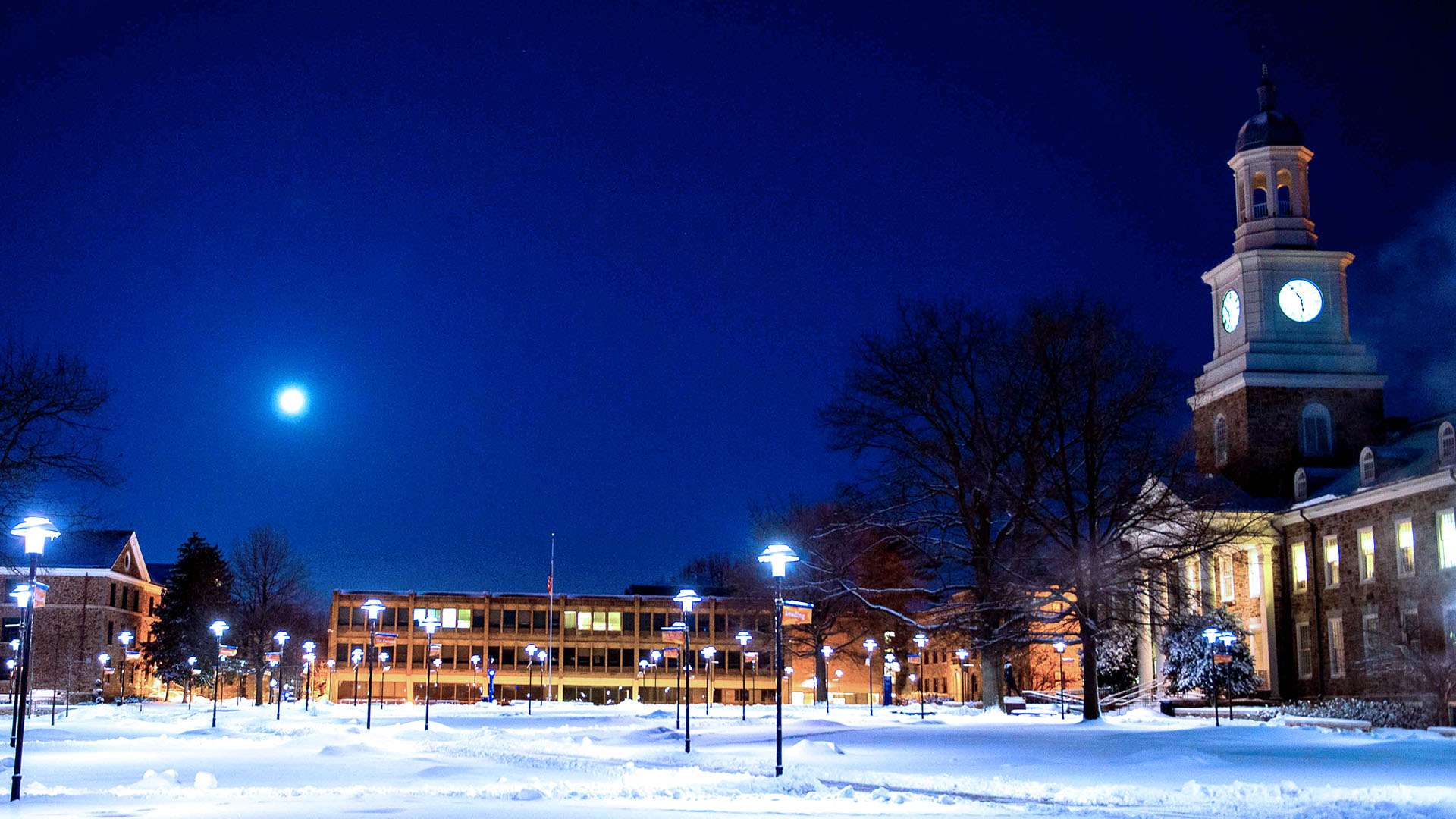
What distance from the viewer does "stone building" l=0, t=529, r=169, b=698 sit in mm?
88250

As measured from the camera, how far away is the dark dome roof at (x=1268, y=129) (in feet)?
189

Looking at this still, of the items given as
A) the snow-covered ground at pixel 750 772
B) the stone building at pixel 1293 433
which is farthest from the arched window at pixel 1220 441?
the snow-covered ground at pixel 750 772

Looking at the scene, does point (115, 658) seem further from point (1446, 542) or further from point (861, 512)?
point (1446, 542)

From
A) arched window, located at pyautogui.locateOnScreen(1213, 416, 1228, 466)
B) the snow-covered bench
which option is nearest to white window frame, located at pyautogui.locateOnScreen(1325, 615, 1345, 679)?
arched window, located at pyautogui.locateOnScreen(1213, 416, 1228, 466)

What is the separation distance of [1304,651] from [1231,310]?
48.8ft

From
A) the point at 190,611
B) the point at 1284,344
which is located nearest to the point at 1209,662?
the point at 1284,344

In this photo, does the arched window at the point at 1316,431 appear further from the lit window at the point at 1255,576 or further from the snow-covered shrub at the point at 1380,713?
the snow-covered shrub at the point at 1380,713

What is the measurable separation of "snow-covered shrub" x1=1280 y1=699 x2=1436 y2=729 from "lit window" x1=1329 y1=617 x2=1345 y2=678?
8485mm

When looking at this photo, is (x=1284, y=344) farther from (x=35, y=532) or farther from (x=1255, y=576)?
(x=35, y=532)

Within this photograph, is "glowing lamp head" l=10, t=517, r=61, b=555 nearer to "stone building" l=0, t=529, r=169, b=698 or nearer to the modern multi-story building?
"stone building" l=0, t=529, r=169, b=698

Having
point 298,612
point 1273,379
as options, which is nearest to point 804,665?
point 298,612

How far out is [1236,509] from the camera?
177ft

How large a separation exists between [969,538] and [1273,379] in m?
21.2

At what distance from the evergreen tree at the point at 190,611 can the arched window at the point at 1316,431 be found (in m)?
64.1
